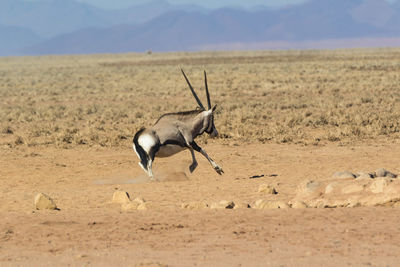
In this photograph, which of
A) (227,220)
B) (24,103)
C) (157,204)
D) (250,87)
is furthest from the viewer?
(250,87)

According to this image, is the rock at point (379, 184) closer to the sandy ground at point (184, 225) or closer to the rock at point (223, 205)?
the sandy ground at point (184, 225)

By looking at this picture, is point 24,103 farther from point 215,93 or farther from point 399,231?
point 399,231

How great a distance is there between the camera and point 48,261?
7566 mm

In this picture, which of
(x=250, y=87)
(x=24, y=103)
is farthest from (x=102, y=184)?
(x=250, y=87)

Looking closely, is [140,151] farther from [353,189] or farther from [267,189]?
[353,189]

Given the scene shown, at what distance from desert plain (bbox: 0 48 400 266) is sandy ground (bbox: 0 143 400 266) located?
0.07ft

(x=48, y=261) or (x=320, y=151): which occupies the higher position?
(x=48, y=261)

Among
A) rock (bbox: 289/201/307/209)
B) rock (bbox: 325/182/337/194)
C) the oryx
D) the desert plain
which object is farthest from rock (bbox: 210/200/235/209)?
the oryx

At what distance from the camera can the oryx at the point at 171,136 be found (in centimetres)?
1338

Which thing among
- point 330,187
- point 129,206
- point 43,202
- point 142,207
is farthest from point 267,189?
A: point 43,202

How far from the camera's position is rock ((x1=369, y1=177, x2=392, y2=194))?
999 cm

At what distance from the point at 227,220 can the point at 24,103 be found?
1122 inches

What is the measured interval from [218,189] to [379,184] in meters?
3.25

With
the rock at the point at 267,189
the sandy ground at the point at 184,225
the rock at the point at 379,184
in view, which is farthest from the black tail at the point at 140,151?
the rock at the point at 379,184
